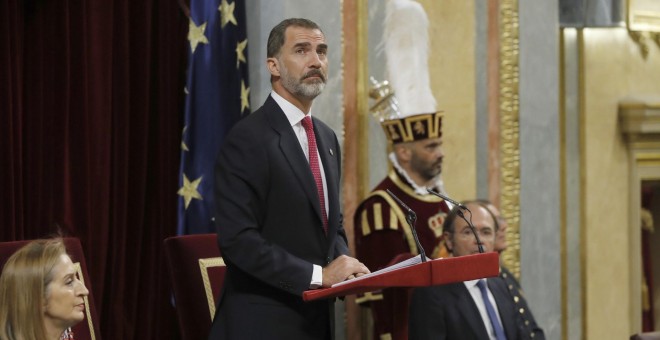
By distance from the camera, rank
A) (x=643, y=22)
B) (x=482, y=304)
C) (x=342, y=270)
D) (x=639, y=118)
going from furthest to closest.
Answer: (x=643, y=22) < (x=639, y=118) < (x=482, y=304) < (x=342, y=270)

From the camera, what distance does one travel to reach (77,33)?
4.65 meters

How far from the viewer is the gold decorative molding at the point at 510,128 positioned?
20.0 ft

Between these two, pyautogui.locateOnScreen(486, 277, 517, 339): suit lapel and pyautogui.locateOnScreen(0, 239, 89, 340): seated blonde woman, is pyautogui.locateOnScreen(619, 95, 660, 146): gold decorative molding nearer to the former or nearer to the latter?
pyautogui.locateOnScreen(486, 277, 517, 339): suit lapel

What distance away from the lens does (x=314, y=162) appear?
3.40 m

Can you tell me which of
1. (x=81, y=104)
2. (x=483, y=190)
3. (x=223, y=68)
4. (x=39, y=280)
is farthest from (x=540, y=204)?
(x=39, y=280)

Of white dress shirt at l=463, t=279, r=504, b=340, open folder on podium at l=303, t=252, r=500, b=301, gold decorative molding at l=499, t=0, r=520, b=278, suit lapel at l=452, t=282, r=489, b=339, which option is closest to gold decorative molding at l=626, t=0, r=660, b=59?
gold decorative molding at l=499, t=0, r=520, b=278

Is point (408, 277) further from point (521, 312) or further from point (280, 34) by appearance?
point (521, 312)

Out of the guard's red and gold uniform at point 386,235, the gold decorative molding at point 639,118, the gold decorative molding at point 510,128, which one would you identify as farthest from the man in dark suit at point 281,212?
the gold decorative molding at point 639,118

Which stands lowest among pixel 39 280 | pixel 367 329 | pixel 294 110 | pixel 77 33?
→ pixel 367 329

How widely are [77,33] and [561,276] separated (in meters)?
3.20

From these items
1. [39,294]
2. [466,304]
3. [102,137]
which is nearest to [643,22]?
[466,304]

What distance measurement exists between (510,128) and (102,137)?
2.35 meters

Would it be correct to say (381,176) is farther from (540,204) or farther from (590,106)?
(590,106)

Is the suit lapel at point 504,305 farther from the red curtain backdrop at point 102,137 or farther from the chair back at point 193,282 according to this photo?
the red curtain backdrop at point 102,137
